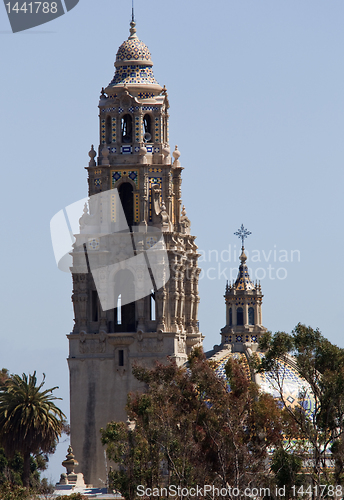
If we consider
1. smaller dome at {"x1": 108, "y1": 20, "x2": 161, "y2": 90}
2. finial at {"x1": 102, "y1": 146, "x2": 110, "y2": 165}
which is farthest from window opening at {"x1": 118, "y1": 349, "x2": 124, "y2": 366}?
smaller dome at {"x1": 108, "y1": 20, "x2": 161, "y2": 90}

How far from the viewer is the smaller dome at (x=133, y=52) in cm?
9406

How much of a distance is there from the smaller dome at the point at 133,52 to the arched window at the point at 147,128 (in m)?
3.20

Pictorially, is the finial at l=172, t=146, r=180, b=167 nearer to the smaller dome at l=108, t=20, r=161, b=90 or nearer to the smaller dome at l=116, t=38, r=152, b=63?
the smaller dome at l=108, t=20, r=161, b=90

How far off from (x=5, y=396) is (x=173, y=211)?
14.3 m

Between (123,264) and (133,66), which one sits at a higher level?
(133,66)

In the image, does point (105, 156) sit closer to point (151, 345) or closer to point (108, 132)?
point (108, 132)

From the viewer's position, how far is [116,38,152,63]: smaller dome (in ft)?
309

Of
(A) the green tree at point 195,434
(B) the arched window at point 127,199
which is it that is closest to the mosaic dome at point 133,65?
(B) the arched window at point 127,199

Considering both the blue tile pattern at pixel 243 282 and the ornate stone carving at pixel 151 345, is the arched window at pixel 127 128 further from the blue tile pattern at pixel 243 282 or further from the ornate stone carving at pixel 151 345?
the blue tile pattern at pixel 243 282

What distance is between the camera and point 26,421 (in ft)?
283

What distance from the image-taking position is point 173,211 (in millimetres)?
93812

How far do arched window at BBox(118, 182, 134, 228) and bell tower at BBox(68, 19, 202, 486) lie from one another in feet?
0.18

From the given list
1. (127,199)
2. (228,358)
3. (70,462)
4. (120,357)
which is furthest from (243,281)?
(70,462)

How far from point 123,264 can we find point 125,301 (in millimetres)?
2430
